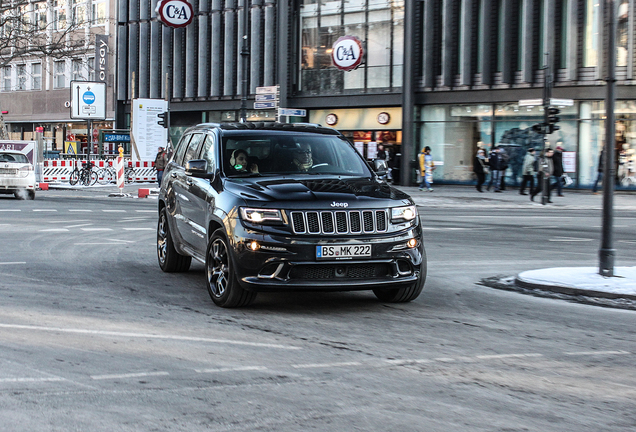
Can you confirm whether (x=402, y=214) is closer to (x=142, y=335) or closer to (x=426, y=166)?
(x=142, y=335)

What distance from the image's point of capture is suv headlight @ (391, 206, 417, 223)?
773 cm

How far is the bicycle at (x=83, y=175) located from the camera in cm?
3756

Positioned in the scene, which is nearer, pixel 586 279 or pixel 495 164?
pixel 586 279

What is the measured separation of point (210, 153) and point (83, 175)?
30.2m

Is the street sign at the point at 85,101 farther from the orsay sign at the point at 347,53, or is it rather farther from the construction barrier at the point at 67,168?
the orsay sign at the point at 347,53

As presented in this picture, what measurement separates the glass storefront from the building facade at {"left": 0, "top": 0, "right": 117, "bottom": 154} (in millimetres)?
25685

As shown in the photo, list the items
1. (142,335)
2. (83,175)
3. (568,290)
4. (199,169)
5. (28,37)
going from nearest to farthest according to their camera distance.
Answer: (142,335), (199,169), (568,290), (83,175), (28,37)

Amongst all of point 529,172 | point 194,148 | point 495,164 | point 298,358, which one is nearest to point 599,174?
point 529,172

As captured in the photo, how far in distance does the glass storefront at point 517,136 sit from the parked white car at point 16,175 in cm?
1692

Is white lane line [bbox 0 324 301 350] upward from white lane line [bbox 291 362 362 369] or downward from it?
downward

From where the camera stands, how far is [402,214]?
7797 millimetres

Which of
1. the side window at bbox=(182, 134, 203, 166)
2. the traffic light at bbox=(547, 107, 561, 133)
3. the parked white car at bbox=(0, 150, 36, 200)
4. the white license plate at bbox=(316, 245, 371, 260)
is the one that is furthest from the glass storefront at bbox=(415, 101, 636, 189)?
the white license plate at bbox=(316, 245, 371, 260)

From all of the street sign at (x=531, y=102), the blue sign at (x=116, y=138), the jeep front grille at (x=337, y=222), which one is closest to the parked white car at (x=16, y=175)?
the blue sign at (x=116, y=138)

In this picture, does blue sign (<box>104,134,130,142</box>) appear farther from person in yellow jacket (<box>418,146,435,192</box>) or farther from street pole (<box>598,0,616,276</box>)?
street pole (<box>598,0,616,276</box>)
